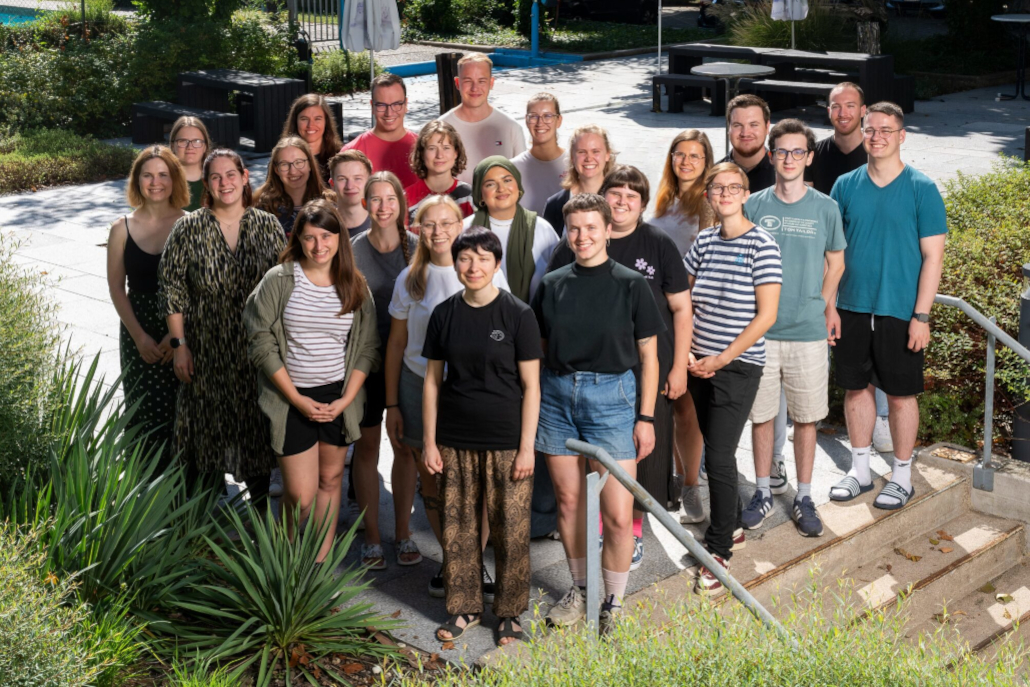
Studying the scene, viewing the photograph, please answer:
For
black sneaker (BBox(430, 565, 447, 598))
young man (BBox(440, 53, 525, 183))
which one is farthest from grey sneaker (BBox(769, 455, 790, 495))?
young man (BBox(440, 53, 525, 183))

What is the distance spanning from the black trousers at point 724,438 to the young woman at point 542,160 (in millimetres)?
1483

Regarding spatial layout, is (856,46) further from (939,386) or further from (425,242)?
(425,242)

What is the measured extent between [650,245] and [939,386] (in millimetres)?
3208

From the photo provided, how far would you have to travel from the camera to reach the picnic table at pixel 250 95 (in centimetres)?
1670

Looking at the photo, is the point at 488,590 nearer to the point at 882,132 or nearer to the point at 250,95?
the point at 882,132

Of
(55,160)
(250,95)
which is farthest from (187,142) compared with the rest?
(250,95)

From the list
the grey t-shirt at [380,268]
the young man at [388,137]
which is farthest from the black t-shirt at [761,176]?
the young man at [388,137]

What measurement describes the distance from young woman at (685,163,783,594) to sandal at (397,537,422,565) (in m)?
1.30

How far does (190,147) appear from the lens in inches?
237

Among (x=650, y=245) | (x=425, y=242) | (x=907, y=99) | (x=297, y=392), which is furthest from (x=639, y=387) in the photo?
(x=907, y=99)

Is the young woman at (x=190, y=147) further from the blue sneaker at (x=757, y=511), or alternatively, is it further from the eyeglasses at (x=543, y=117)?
the blue sneaker at (x=757, y=511)

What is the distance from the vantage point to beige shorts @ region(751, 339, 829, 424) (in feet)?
18.9

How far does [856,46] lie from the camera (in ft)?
70.8

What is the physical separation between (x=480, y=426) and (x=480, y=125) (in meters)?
2.81
